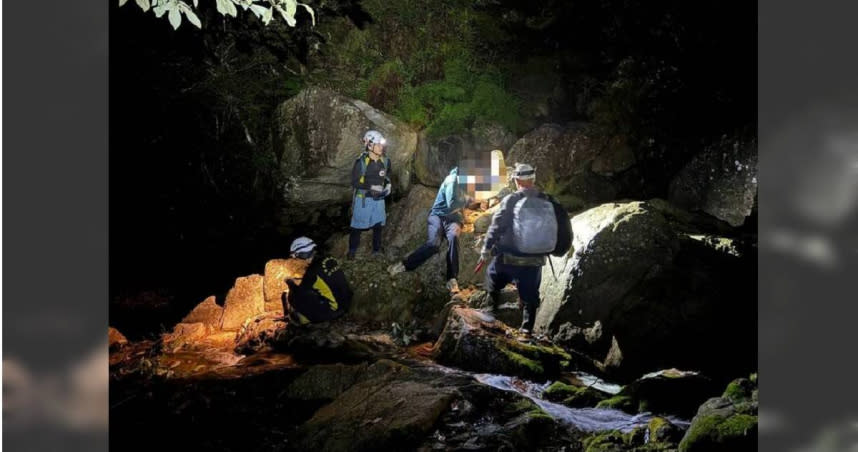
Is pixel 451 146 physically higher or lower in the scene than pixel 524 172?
higher

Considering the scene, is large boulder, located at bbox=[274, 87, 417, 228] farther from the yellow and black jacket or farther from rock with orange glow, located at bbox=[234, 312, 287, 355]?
rock with orange glow, located at bbox=[234, 312, 287, 355]

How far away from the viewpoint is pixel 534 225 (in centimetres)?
621

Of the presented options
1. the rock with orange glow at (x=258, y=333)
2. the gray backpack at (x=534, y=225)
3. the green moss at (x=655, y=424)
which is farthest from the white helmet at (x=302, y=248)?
the green moss at (x=655, y=424)

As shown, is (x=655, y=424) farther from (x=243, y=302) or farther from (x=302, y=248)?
(x=243, y=302)

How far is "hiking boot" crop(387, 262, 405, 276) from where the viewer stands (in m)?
7.63

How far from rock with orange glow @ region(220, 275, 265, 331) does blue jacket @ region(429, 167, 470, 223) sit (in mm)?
2827

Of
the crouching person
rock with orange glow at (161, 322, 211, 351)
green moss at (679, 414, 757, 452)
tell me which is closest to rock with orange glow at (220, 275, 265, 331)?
rock with orange glow at (161, 322, 211, 351)

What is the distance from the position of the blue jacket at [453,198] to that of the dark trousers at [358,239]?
1.03 metres

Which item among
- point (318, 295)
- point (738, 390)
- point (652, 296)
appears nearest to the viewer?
point (738, 390)

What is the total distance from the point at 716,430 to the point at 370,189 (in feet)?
17.5

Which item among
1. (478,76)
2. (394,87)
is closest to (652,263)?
(478,76)

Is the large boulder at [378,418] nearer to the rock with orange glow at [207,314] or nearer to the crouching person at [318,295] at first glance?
the crouching person at [318,295]

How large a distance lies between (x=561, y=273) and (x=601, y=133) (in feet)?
11.5

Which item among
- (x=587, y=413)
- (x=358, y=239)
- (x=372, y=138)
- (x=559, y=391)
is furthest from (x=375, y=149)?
(x=587, y=413)
